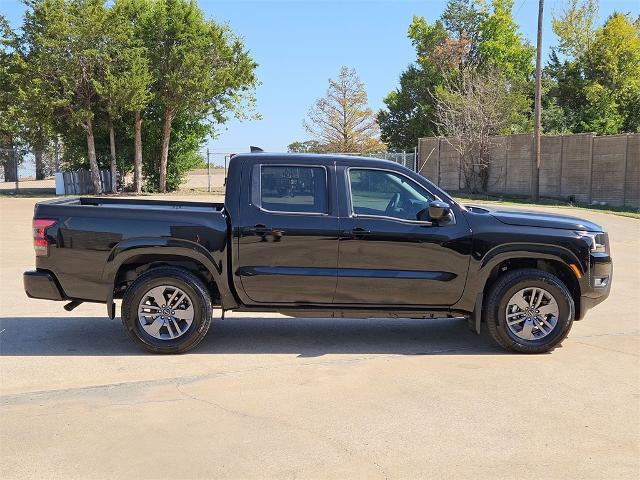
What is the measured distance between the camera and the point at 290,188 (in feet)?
20.2

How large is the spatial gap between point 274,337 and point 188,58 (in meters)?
26.6

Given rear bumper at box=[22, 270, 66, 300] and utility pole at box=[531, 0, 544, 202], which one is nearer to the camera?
rear bumper at box=[22, 270, 66, 300]

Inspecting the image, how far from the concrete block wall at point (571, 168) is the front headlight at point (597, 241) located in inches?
810

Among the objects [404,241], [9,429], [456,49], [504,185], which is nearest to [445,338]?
[404,241]

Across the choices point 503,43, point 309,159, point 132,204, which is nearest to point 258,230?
point 309,159

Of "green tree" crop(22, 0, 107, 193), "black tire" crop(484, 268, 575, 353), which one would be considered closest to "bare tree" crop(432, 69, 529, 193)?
"green tree" crop(22, 0, 107, 193)

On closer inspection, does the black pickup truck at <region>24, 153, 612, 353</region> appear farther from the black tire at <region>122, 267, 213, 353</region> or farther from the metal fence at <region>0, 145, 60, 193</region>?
the metal fence at <region>0, 145, 60, 193</region>

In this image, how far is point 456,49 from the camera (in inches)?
2211

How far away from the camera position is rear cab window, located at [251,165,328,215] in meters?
6.08

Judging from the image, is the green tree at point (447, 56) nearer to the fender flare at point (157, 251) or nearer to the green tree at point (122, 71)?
the green tree at point (122, 71)

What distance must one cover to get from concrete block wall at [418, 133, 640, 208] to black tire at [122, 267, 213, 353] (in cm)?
2293

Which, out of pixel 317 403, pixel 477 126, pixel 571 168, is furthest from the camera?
pixel 477 126

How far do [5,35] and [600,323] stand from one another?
3110cm

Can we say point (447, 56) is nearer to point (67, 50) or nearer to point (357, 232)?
point (67, 50)
